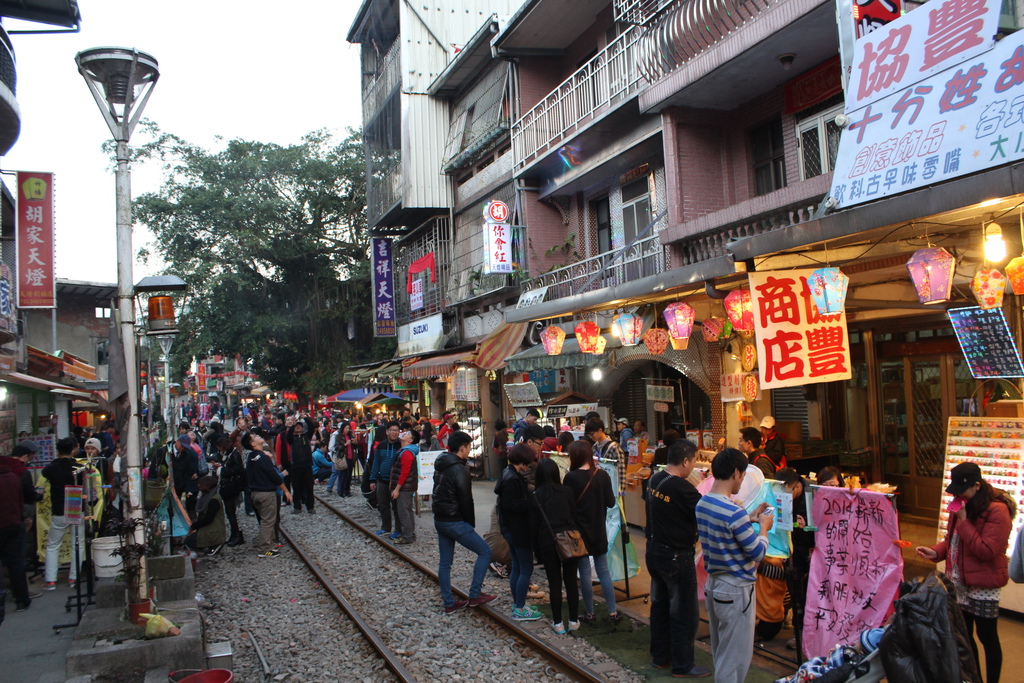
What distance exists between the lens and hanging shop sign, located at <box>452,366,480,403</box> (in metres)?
20.1

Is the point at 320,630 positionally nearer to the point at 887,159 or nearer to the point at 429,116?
the point at 887,159

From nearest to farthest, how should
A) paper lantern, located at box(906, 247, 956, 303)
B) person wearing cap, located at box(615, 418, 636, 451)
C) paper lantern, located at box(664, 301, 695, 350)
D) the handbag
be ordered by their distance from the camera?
paper lantern, located at box(906, 247, 956, 303), the handbag, paper lantern, located at box(664, 301, 695, 350), person wearing cap, located at box(615, 418, 636, 451)

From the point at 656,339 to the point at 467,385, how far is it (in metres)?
9.69

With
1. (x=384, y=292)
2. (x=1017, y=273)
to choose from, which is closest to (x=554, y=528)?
(x=1017, y=273)

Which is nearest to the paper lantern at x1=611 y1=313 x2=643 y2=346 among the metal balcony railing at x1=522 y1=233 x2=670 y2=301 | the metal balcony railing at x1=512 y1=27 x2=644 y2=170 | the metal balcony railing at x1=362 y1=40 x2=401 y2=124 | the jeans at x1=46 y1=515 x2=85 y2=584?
the metal balcony railing at x1=522 y1=233 x2=670 y2=301

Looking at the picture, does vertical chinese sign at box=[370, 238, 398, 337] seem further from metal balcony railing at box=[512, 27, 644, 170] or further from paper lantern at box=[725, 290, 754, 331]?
paper lantern at box=[725, 290, 754, 331]

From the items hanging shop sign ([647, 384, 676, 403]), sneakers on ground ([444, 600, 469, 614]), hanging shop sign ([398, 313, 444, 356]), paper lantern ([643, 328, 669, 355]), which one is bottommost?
sneakers on ground ([444, 600, 469, 614])

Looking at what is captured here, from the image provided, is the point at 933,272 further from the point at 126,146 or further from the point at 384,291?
the point at 384,291

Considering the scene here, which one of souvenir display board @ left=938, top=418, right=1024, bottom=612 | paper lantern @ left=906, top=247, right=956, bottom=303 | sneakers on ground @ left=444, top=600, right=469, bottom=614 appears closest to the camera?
souvenir display board @ left=938, top=418, right=1024, bottom=612

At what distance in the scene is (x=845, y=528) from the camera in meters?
5.12

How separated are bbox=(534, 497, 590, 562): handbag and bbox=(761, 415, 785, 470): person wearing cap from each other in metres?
3.81

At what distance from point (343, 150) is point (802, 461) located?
2600cm

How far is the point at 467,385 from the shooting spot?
801 inches

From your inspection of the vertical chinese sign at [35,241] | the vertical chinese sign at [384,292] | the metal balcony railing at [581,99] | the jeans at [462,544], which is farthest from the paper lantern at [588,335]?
the vertical chinese sign at [384,292]
